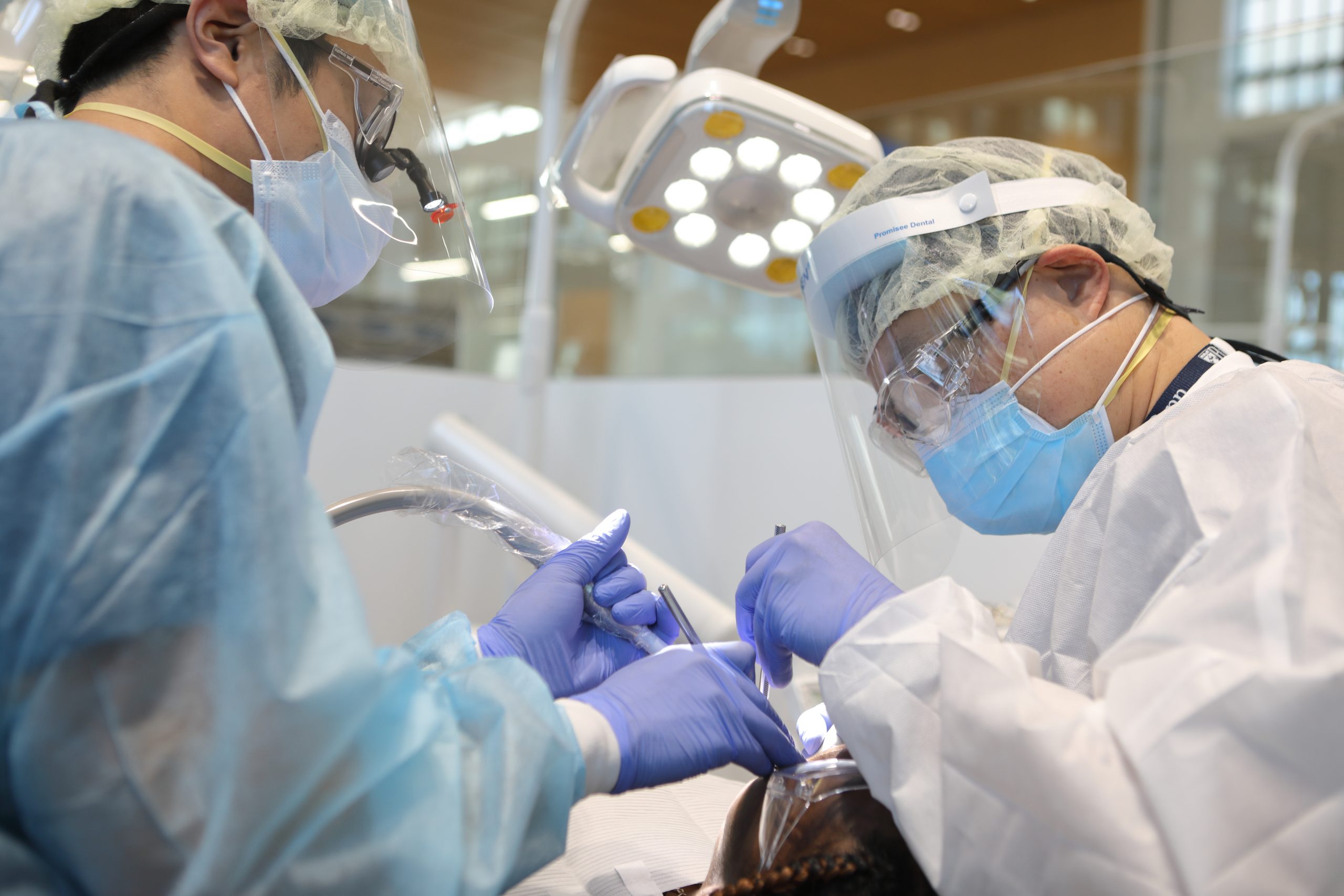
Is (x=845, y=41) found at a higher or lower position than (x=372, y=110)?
lower

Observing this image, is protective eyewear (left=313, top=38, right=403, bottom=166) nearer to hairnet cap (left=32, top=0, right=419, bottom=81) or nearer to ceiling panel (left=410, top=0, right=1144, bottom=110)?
hairnet cap (left=32, top=0, right=419, bottom=81)

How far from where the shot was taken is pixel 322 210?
1.18m

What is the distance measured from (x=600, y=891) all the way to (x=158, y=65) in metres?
0.99

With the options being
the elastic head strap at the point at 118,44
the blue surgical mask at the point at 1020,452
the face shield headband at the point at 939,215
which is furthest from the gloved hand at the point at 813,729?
the elastic head strap at the point at 118,44

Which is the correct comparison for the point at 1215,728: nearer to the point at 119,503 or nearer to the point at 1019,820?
the point at 1019,820

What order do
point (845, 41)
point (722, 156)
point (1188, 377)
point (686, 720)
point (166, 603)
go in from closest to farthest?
point (166, 603) → point (686, 720) → point (1188, 377) → point (722, 156) → point (845, 41)

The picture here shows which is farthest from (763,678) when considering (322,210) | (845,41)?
(845,41)

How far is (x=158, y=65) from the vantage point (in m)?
1.05

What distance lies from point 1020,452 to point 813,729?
434 millimetres

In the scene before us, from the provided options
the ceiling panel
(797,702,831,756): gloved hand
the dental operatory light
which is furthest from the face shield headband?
the ceiling panel

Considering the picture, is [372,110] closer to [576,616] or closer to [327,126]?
[327,126]

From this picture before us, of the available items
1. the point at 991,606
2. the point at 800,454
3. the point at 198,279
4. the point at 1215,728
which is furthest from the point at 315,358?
the point at 800,454

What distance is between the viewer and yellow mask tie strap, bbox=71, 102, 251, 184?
1028 mm

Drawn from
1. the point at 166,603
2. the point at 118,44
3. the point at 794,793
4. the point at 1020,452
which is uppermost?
the point at 118,44
